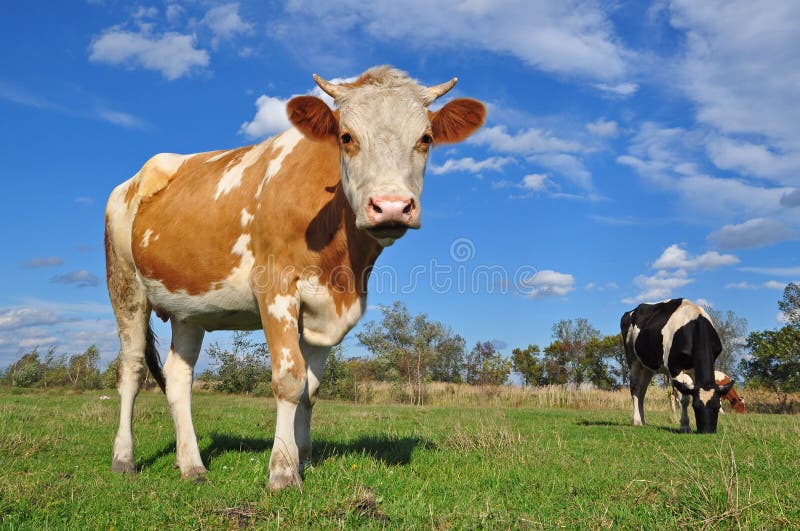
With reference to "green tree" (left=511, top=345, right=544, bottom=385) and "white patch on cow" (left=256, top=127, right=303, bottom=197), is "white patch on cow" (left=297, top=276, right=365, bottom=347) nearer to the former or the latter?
"white patch on cow" (left=256, top=127, right=303, bottom=197)

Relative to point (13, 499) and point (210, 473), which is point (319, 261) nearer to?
point (210, 473)

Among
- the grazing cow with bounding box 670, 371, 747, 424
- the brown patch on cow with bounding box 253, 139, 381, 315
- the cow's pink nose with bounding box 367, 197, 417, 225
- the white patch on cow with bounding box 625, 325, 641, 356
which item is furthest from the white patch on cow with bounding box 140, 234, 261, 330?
the white patch on cow with bounding box 625, 325, 641, 356

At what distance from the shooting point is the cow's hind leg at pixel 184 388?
621 centimetres

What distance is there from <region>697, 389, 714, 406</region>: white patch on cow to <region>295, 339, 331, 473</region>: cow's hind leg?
28.8ft

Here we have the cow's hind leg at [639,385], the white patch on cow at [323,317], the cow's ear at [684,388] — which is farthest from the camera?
the cow's hind leg at [639,385]

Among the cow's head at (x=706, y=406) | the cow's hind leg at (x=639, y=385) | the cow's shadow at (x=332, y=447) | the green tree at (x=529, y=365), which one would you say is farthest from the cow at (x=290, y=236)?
the green tree at (x=529, y=365)

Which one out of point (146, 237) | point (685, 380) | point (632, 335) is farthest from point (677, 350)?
point (146, 237)

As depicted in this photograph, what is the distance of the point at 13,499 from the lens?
14.5 ft

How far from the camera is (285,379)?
5.09 metres

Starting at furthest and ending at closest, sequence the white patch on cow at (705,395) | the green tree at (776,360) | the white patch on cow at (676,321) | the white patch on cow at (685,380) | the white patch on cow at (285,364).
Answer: the green tree at (776,360) → the white patch on cow at (676,321) → the white patch on cow at (685,380) → the white patch on cow at (705,395) → the white patch on cow at (285,364)

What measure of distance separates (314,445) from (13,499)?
145 inches

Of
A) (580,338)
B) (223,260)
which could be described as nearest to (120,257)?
(223,260)

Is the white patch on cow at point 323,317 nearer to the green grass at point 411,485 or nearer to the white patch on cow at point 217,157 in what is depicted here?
the green grass at point 411,485

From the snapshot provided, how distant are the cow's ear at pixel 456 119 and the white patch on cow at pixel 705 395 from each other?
28.7 ft
